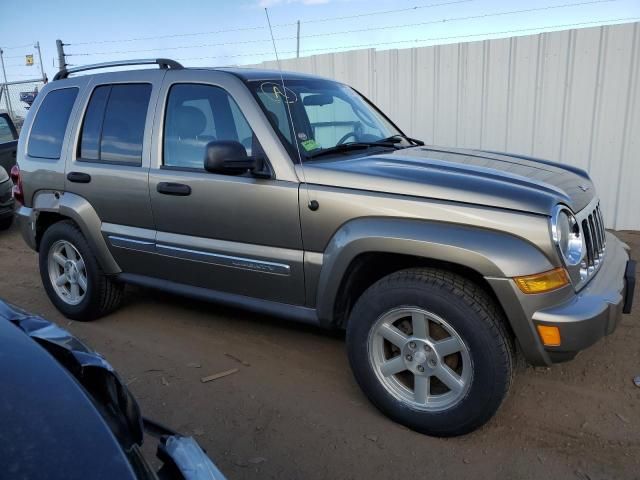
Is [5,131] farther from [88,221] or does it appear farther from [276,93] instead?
[276,93]

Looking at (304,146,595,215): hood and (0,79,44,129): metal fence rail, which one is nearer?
(304,146,595,215): hood

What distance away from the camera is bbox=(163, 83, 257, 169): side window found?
3.48 m

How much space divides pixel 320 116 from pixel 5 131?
7.88m

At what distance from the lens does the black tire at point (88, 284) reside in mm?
4312

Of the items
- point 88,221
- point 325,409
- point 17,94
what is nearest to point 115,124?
point 88,221

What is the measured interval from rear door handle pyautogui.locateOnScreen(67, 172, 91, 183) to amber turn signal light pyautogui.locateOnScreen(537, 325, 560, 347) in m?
3.31

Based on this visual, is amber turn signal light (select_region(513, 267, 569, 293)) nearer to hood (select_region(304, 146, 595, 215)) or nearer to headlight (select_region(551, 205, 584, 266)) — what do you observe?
headlight (select_region(551, 205, 584, 266))

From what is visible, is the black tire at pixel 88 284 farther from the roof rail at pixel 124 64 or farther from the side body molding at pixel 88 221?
the roof rail at pixel 124 64

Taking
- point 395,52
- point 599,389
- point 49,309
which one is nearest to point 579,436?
point 599,389

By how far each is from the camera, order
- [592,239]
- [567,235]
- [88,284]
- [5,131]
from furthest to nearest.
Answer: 1. [5,131]
2. [88,284]
3. [592,239]
4. [567,235]

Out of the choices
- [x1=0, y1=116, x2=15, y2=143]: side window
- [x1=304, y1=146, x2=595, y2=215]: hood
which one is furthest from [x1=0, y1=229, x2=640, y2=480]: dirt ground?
[x1=0, y1=116, x2=15, y2=143]: side window

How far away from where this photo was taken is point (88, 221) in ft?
13.7

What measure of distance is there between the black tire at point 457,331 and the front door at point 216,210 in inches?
20.6

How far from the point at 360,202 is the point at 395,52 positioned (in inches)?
213
